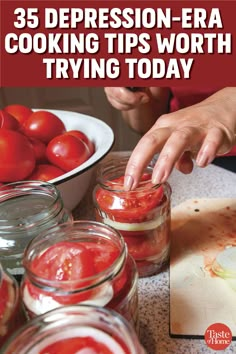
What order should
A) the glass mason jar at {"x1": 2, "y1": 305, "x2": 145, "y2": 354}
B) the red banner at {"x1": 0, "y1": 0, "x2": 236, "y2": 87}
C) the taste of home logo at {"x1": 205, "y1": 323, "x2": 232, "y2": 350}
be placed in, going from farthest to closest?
the red banner at {"x1": 0, "y1": 0, "x2": 236, "y2": 87}
the taste of home logo at {"x1": 205, "y1": 323, "x2": 232, "y2": 350}
the glass mason jar at {"x1": 2, "y1": 305, "x2": 145, "y2": 354}

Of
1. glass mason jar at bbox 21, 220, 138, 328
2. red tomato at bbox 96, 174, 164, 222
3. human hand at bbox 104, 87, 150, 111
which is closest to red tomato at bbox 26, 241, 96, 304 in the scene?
glass mason jar at bbox 21, 220, 138, 328

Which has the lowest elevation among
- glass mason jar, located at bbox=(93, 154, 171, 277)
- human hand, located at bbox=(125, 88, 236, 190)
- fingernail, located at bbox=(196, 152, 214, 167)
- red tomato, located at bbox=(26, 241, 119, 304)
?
glass mason jar, located at bbox=(93, 154, 171, 277)

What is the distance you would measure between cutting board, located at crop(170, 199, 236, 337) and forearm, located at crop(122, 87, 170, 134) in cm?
51

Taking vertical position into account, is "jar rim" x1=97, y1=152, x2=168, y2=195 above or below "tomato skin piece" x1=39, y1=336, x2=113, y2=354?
above

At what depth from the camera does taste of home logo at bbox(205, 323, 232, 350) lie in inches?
20.7

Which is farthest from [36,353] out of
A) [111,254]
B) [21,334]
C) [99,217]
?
[99,217]

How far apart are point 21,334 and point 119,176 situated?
0.35 meters

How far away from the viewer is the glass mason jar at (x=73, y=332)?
381 mm

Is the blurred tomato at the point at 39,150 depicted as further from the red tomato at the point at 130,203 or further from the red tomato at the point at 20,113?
the red tomato at the point at 130,203

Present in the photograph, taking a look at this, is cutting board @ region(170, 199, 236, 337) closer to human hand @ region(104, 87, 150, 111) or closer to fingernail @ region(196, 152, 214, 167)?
fingernail @ region(196, 152, 214, 167)

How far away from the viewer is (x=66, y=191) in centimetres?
71

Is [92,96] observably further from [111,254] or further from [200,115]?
[111,254]

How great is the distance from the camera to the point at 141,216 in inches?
24.2

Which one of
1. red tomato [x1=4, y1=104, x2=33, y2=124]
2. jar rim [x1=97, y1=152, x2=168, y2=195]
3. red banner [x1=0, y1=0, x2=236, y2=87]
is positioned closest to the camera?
jar rim [x1=97, y1=152, x2=168, y2=195]
